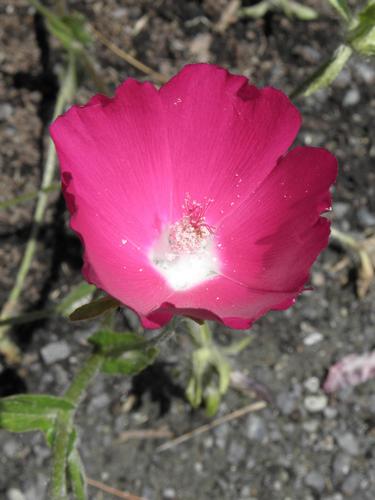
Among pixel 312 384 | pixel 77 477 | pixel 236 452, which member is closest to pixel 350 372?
pixel 312 384

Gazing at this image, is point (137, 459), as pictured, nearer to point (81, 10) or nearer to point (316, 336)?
point (316, 336)

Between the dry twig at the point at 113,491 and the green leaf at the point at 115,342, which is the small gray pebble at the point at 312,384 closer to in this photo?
the dry twig at the point at 113,491

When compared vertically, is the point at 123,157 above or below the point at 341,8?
below

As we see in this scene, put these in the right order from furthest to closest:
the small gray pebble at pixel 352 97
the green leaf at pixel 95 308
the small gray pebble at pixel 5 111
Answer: the small gray pebble at pixel 352 97, the small gray pebble at pixel 5 111, the green leaf at pixel 95 308

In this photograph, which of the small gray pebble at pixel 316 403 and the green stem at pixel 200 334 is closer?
the green stem at pixel 200 334

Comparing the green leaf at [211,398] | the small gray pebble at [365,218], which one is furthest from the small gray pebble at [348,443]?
the small gray pebble at [365,218]

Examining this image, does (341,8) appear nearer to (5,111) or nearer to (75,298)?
(75,298)
